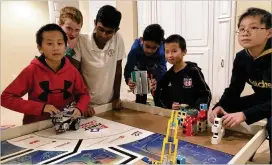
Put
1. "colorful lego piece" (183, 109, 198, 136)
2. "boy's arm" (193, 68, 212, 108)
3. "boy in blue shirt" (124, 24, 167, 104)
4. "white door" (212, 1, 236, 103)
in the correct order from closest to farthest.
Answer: "colorful lego piece" (183, 109, 198, 136)
"boy's arm" (193, 68, 212, 108)
"boy in blue shirt" (124, 24, 167, 104)
"white door" (212, 1, 236, 103)

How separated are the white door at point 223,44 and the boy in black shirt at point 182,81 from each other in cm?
90

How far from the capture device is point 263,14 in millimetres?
811

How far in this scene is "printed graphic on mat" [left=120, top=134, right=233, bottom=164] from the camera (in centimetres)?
62

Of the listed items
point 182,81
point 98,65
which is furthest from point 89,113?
point 182,81

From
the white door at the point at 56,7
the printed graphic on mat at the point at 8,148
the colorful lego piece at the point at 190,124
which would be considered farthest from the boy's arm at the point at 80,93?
the white door at the point at 56,7

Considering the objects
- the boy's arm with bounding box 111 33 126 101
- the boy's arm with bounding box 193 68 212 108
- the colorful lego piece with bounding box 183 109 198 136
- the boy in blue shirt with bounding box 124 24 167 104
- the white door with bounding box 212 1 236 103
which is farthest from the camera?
the white door with bounding box 212 1 236 103

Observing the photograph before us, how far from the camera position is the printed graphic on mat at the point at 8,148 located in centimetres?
69

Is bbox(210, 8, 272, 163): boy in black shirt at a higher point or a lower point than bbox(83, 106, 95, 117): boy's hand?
higher

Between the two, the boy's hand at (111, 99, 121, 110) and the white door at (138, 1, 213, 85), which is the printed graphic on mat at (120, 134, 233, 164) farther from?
the white door at (138, 1, 213, 85)

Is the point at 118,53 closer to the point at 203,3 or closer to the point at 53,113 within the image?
the point at 53,113

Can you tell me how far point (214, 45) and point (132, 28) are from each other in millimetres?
891

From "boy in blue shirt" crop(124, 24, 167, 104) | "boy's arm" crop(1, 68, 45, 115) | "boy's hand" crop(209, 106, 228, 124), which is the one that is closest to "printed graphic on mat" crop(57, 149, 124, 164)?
"boy's arm" crop(1, 68, 45, 115)

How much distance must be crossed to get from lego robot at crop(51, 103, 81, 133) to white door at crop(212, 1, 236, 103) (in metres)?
1.47

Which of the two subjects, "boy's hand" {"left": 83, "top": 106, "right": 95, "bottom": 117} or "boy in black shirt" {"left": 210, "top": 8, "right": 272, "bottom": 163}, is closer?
"boy in black shirt" {"left": 210, "top": 8, "right": 272, "bottom": 163}
